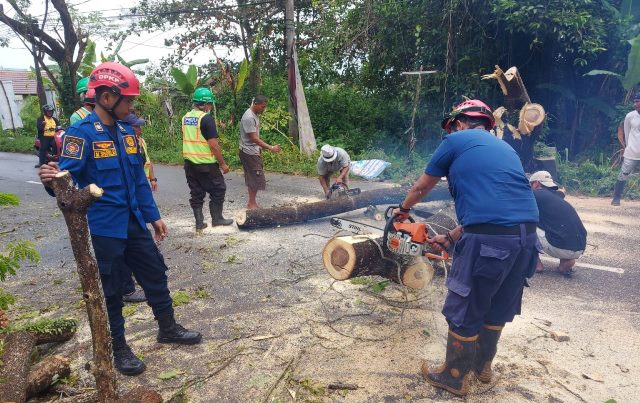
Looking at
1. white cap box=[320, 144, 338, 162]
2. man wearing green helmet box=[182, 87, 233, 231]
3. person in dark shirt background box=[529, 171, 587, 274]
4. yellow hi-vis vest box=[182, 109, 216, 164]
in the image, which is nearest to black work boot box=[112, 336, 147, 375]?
man wearing green helmet box=[182, 87, 233, 231]

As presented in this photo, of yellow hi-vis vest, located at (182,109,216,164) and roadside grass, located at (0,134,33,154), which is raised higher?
yellow hi-vis vest, located at (182,109,216,164)

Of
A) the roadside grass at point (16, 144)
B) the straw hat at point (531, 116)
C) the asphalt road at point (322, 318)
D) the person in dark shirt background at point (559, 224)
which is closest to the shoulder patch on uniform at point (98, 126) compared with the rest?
the asphalt road at point (322, 318)

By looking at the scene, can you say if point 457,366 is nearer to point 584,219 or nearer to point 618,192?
point 584,219

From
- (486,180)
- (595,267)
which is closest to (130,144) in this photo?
(486,180)

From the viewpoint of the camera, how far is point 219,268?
5211 millimetres

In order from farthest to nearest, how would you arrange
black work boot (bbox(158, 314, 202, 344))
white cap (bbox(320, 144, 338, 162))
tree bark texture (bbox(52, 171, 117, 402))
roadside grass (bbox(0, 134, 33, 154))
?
roadside grass (bbox(0, 134, 33, 154)), white cap (bbox(320, 144, 338, 162)), black work boot (bbox(158, 314, 202, 344)), tree bark texture (bbox(52, 171, 117, 402))

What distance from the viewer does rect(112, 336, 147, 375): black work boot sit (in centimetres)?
318

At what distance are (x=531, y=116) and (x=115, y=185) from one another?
270 inches

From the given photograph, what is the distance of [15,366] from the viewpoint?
2.73m

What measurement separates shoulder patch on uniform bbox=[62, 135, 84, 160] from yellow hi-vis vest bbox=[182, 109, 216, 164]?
10.1 feet

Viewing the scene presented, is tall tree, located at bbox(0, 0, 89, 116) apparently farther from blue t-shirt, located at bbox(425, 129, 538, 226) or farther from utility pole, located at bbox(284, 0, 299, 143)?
blue t-shirt, located at bbox(425, 129, 538, 226)

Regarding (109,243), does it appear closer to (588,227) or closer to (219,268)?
(219,268)

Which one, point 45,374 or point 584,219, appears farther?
point 584,219

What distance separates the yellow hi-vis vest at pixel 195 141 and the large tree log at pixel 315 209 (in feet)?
3.17
